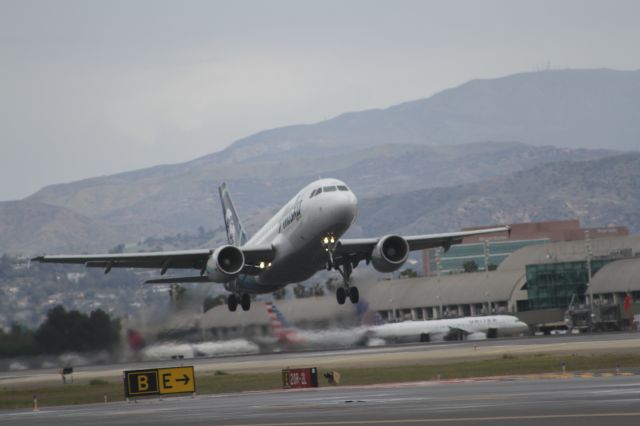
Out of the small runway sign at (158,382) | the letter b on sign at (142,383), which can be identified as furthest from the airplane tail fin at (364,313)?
the letter b on sign at (142,383)

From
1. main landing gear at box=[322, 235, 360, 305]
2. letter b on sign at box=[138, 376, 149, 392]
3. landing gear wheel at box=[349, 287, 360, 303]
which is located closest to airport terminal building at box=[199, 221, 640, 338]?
main landing gear at box=[322, 235, 360, 305]

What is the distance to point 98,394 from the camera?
7294cm

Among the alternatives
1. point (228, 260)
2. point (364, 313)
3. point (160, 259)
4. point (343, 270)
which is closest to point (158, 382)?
point (228, 260)

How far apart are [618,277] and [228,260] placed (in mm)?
93969

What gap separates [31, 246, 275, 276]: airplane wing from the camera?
218 ft

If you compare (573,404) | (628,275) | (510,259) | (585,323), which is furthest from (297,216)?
(510,259)

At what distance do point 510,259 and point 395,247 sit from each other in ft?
429

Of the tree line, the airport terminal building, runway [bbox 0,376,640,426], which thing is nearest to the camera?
runway [bbox 0,376,640,426]

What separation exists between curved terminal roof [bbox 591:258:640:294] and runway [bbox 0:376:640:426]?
3615 inches

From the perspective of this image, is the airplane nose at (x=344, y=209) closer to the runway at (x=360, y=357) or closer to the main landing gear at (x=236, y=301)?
the main landing gear at (x=236, y=301)

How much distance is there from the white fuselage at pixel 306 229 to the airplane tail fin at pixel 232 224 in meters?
18.4

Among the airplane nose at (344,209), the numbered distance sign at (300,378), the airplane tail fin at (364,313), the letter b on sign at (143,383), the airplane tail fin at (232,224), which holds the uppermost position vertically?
the airplane tail fin at (232,224)

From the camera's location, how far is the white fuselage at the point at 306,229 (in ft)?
198

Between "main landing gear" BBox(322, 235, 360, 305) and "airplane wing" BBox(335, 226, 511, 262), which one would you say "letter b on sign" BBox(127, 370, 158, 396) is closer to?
"main landing gear" BBox(322, 235, 360, 305)
